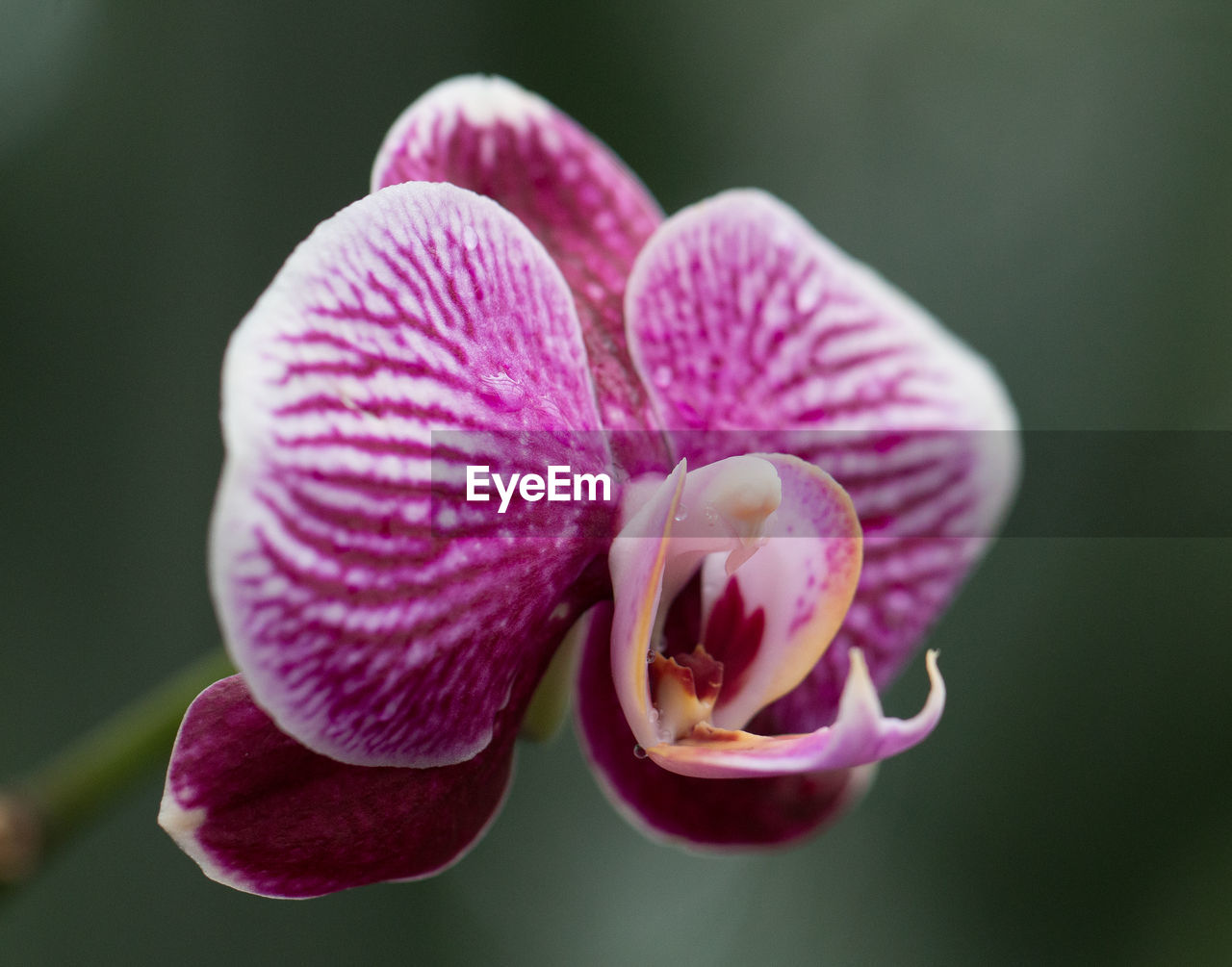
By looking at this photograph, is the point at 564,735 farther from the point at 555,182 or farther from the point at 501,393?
the point at 501,393

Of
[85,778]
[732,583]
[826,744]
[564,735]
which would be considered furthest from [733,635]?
[564,735]

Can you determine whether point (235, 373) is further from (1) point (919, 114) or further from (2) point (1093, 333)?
(1) point (919, 114)

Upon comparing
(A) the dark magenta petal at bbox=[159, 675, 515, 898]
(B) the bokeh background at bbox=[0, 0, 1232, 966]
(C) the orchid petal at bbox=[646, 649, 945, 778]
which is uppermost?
(C) the orchid petal at bbox=[646, 649, 945, 778]

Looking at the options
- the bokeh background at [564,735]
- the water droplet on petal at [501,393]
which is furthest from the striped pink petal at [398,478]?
the bokeh background at [564,735]

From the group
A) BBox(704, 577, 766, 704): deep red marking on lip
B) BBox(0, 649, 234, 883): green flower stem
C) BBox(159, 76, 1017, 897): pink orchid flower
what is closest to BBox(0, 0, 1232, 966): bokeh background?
BBox(0, 649, 234, 883): green flower stem

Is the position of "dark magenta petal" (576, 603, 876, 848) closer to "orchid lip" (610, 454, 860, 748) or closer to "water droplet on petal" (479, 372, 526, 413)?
"orchid lip" (610, 454, 860, 748)

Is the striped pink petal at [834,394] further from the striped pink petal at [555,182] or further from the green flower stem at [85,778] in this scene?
the green flower stem at [85,778]

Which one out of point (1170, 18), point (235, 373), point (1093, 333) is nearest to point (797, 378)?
point (235, 373)
